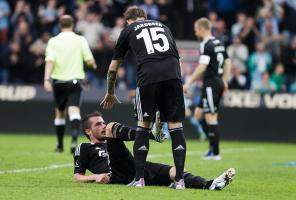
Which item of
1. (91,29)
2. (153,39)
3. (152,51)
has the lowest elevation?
(91,29)

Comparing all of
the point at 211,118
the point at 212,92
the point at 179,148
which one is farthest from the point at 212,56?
the point at 179,148

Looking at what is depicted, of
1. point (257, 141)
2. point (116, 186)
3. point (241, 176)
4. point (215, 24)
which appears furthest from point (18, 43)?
point (116, 186)

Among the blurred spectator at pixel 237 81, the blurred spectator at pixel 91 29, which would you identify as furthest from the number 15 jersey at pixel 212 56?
the blurred spectator at pixel 91 29

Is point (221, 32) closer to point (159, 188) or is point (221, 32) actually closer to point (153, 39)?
point (153, 39)

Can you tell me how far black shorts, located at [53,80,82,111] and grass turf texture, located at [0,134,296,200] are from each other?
3.46 ft

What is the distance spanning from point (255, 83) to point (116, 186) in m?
12.9

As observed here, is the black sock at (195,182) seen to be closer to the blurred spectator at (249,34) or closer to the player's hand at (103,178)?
the player's hand at (103,178)

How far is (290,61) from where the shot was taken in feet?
75.9

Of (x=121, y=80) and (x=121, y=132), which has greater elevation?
(x=121, y=132)

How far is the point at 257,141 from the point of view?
21734 millimetres

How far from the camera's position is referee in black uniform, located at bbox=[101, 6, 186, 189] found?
9961 millimetres

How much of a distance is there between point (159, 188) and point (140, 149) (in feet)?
1.64

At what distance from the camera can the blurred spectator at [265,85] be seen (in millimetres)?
21995

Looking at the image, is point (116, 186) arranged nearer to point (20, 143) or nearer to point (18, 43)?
point (20, 143)
